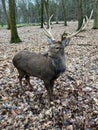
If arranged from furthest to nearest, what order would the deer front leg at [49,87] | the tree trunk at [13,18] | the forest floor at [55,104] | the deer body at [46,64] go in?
the tree trunk at [13,18]
the deer front leg at [49,87]
the deer body at [46,64]
the forest floor at [55,104]

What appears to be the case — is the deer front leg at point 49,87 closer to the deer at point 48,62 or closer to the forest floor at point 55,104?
the deer at point 48,62

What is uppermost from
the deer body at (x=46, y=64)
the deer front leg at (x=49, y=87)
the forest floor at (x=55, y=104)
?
the deer body at (x=46, y=64)

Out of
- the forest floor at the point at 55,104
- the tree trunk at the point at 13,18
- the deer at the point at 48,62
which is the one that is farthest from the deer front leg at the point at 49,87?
the tree trunk at the point at 13,18

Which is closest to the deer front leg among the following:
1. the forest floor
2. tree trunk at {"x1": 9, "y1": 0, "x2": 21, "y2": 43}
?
the forest floor

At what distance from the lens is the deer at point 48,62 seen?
5.40 m

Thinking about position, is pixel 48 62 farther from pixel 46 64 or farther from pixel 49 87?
pixel 49 87

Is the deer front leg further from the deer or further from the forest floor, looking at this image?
the forest floor

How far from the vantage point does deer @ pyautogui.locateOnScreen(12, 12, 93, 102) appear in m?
5.40

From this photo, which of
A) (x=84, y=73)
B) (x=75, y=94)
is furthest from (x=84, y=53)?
(x=75, y=94)

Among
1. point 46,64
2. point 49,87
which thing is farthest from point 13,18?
point 49,87

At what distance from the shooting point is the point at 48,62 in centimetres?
574

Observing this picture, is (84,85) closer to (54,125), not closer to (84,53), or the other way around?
(54,125)

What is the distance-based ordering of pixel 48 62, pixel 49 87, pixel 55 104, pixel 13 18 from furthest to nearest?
pixel 13 18 < pixel 55 104 < pixel 49 87 < pixel 48 62

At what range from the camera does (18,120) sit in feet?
17.9
